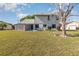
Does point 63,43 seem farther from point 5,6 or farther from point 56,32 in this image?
point 5,6

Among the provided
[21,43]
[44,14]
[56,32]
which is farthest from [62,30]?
[21,43]

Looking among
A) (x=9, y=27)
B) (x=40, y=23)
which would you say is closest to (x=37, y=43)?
(x=40, y=23)

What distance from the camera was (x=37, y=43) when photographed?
287 centimetres

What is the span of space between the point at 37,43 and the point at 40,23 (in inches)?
8.7

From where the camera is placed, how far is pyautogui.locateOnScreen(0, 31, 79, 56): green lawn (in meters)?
2.81

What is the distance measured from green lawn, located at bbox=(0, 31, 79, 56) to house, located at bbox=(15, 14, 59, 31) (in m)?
0.06

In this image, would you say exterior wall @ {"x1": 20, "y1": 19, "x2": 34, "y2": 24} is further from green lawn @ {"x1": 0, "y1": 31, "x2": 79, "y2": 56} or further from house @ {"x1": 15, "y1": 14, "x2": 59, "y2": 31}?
green lawn @ {"x1": 0, "y1": 31, "x2": 79, "y2": 56}

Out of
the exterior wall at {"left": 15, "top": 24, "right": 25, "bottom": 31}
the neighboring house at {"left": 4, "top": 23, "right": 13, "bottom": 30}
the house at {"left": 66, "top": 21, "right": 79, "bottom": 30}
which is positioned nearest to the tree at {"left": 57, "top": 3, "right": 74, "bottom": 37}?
the house at {"left": 66, "top": 21, "right": 79, "bottom": 30}

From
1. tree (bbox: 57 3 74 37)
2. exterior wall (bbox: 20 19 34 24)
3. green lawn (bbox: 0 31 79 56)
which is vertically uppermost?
tree (bbox: 57 3 74 37)

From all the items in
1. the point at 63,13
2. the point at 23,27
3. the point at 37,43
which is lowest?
the point at 37,43

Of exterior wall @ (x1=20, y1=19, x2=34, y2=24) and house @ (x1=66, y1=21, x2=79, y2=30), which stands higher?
exterior wall @ (x1=20, y1=19, x2=34, y2=24)

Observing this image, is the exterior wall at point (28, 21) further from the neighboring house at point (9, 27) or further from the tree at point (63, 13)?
the tree at point (63, 13)

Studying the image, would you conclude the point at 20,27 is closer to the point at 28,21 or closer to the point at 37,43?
the point at 28,21

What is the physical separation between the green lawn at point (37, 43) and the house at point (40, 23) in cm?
6
